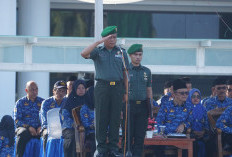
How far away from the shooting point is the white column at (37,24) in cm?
1346

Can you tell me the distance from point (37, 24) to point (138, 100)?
5817mm

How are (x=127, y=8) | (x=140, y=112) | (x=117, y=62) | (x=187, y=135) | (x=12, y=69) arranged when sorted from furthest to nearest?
(x=127, y=8)
(x=12, y=69)
(x=187, y=135)
(x=140, y=112)
(x=117, y=62)

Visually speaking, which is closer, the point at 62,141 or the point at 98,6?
the point at 98,6

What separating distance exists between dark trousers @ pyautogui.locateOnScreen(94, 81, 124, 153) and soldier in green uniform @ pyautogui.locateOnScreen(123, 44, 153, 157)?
826mm

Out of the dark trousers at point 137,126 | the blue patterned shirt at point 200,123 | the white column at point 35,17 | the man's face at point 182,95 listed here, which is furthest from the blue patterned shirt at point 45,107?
the white column at point 35,17

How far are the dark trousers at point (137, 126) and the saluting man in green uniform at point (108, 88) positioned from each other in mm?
762

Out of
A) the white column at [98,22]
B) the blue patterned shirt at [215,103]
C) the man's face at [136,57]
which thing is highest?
the white column at [98,22]

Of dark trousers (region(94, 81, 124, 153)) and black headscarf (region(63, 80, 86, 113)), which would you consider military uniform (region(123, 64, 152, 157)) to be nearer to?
dark trousers (region(94, 81, 124, 153))

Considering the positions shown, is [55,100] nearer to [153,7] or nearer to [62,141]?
[62,141]

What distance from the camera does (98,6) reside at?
755 centimetres

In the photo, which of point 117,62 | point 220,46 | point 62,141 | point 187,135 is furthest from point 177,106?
point 117,62

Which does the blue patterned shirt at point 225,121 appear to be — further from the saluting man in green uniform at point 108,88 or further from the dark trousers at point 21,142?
the dark trousers at point 21,142

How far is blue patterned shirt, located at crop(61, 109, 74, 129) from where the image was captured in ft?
31.2

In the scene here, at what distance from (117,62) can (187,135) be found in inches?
97.5
